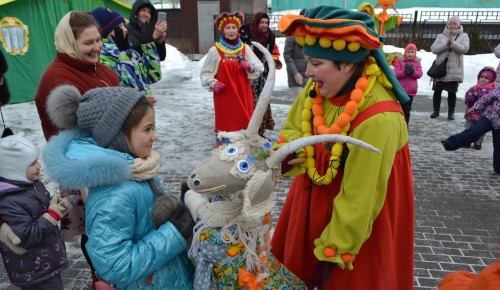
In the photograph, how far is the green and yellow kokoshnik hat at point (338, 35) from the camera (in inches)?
72.2

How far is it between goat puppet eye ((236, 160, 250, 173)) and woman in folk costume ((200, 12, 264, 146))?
3867mm

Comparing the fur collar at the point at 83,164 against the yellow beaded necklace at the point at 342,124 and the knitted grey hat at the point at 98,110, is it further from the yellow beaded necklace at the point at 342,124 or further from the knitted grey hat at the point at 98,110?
the yellow beaded necklace at the point at 342,124

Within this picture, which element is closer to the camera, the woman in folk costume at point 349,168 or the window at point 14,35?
the woman in folk costume at point 349,168

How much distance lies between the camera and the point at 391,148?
1886 mm

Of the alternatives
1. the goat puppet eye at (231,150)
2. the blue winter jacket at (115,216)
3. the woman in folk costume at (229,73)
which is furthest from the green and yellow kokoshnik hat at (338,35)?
the woman in folk costume at (229,73)

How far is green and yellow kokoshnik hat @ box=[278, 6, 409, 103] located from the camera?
6.01 feet

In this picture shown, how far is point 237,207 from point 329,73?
851 mm

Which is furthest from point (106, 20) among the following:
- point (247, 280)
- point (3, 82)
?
point (247, 280)

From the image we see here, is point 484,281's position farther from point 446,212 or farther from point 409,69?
point 409,69

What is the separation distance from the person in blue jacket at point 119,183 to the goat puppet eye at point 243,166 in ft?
1.37

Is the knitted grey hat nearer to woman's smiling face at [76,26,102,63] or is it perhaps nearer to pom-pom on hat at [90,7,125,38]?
woman's smiling face at [76,26,102,63]

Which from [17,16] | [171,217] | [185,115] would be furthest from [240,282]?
[17,16]

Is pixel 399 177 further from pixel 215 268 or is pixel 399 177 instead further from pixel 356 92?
pixel 215 268

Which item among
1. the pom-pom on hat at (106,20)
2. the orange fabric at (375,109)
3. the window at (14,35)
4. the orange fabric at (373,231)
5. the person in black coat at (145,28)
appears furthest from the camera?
the window at (14,35)
